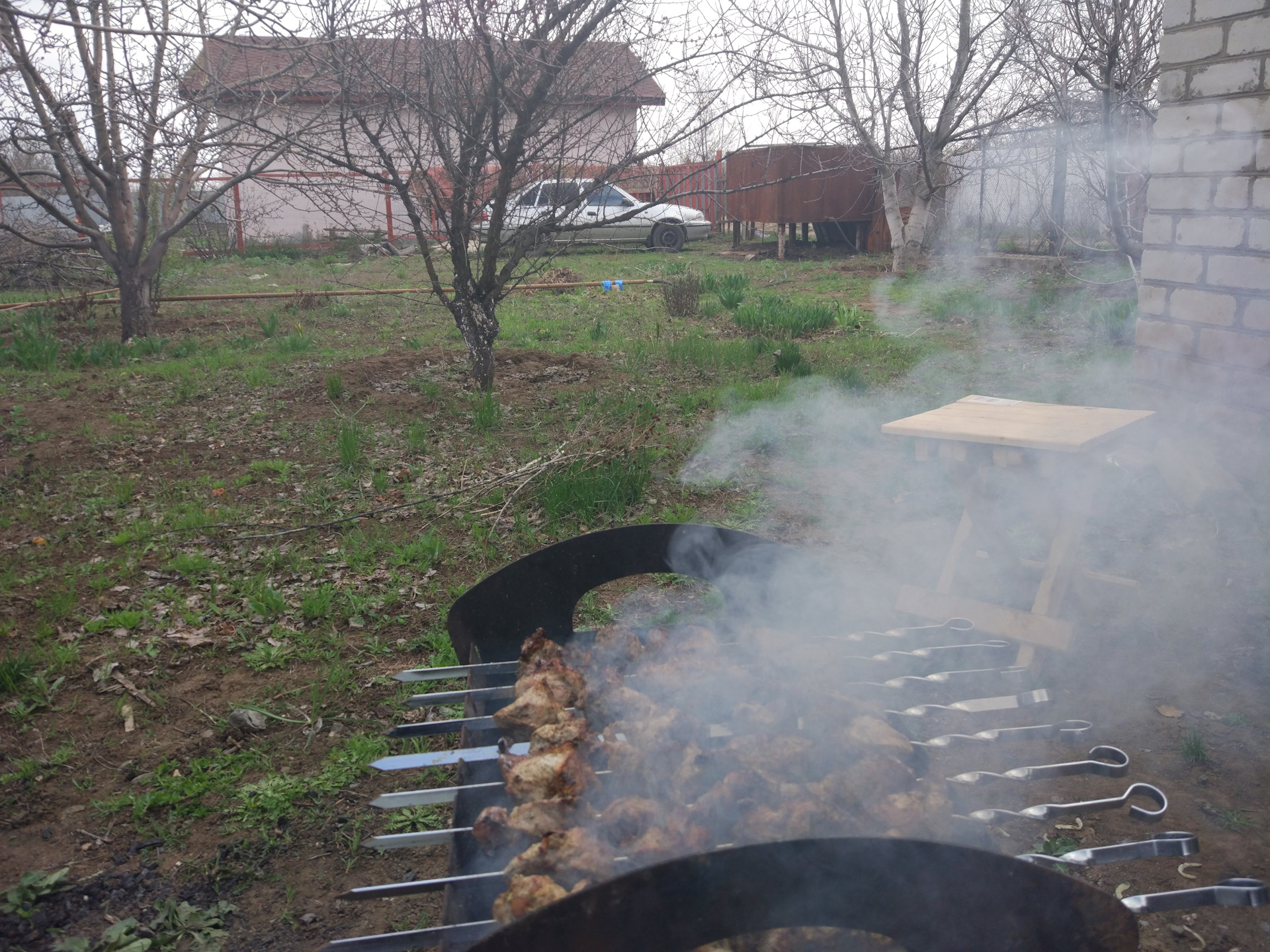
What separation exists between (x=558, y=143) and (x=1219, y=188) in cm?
387

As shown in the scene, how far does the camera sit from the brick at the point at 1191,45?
3.76m

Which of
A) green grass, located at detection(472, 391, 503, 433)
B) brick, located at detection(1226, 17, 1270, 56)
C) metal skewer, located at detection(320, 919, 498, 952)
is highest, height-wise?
brick, located at detection(1226, 17, 1270, 56)

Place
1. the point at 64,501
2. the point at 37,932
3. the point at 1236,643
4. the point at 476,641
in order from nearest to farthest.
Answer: the point at 37,932 → the point at 476,641 → the point at 1236,643 → the point at 64,501

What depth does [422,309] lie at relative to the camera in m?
11.1

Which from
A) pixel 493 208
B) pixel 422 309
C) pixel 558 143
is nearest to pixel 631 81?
pixel 558 143

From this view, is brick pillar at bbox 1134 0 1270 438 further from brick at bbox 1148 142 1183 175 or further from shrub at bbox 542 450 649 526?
shrub at bbox 542 450 649 526

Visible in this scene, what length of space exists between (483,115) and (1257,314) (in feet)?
13.9

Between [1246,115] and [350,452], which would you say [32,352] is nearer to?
[350,452]

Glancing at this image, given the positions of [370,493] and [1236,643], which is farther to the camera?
[370,493]

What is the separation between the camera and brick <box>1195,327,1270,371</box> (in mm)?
3762

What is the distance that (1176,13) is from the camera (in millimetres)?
3895

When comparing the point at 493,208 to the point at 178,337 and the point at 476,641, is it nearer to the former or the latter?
the point at 476,641

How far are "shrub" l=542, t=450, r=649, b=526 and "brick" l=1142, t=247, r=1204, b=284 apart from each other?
8.72 ft

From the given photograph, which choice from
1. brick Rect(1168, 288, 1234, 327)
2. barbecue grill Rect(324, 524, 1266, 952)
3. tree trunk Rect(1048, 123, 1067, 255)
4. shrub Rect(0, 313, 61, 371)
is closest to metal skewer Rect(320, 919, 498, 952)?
barbecue grill Rect(324, 524, 1266, 952)
